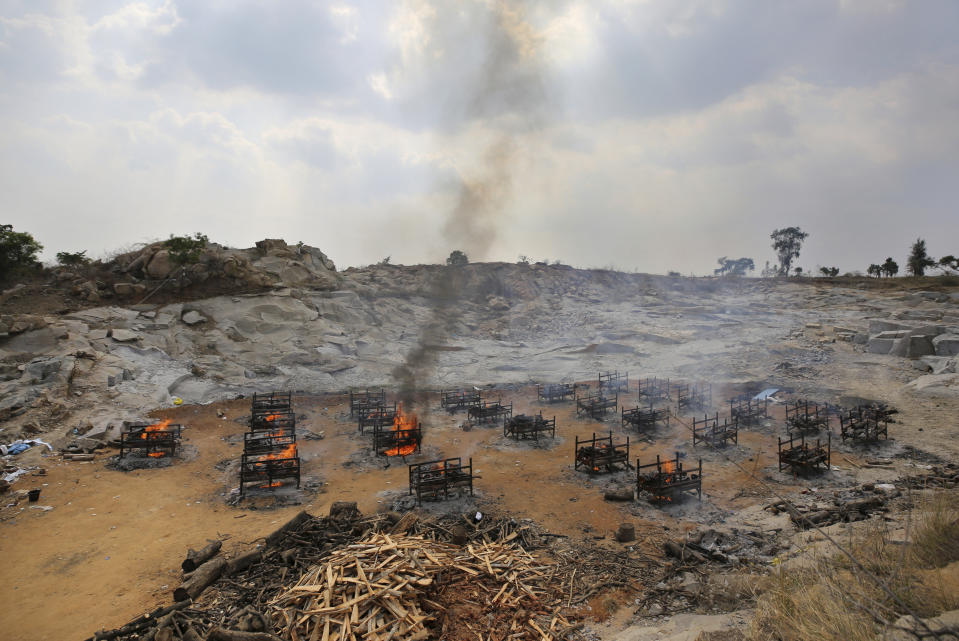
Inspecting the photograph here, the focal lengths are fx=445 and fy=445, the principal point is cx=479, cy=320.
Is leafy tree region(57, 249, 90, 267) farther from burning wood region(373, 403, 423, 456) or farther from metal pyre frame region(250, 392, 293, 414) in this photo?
burning wood region(373, 403, 423, 456)

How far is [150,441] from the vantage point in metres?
16.3

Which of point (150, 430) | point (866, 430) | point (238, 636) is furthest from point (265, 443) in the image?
point (866, 430)

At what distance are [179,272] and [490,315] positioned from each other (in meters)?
27.1

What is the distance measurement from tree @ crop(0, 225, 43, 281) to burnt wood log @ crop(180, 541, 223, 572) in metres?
32.3

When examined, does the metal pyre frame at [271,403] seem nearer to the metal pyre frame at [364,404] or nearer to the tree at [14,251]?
the metal pyre frame at [364,404]

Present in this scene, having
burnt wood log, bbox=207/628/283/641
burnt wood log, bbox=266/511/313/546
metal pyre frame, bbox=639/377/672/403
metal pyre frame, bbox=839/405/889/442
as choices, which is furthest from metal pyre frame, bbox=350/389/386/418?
metal pyre frame, bbox=839/405/889/442

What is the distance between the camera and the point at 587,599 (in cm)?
802

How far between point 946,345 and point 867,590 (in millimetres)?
30759

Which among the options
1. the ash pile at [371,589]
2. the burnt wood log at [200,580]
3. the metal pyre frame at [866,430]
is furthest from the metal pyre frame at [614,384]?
the burnt wood log at [200,580]

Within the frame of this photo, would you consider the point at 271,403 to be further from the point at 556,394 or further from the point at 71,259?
the point at 71,259

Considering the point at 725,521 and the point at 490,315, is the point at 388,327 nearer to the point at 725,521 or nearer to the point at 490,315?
the point at 490,315

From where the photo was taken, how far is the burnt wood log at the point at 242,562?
29.2 ft

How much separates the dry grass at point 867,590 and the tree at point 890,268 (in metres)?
71.3

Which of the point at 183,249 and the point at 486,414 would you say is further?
the point at 183,249
